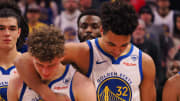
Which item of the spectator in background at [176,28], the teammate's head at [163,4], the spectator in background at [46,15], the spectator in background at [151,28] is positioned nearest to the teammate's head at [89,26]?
the spectator in background at [151,28]

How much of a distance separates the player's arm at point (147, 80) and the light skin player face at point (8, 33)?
4.95 feet

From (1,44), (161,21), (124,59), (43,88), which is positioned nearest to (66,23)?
(161,21)

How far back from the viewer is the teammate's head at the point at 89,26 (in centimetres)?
384

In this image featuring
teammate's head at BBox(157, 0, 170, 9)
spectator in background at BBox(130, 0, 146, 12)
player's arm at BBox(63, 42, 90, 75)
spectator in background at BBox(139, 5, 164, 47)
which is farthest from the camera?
spectator in background at BBox(130, 0, 146, 12)

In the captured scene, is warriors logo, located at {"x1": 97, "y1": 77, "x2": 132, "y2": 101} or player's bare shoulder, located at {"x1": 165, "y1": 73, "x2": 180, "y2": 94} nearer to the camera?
warriors logo, located at {"x1": 97, "y1": 77, "x2": 132, "y2": 101}

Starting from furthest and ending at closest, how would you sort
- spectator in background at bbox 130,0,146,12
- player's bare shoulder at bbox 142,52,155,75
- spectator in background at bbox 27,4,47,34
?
spectator in background at bbox 130,0,146,12
spectator in background at bbox 27,4,47,34
player's bare shoulder at bbox 142,52,155,75

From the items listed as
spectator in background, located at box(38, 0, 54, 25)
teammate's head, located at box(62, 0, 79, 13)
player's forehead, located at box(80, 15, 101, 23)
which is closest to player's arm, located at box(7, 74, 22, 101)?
player's forehead, located at box(80, 15, 101, 23)

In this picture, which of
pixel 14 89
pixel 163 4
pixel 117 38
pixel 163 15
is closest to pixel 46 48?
pixel 14 89

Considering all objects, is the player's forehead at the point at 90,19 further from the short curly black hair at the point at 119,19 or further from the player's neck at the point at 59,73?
the player's neck at the point at 59,73

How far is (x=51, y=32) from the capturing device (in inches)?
98.3

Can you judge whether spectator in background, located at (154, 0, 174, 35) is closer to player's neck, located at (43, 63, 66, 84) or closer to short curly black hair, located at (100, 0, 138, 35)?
short curly black hair, located at (100, 0, 138, 35)

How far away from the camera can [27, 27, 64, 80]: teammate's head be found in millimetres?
2439

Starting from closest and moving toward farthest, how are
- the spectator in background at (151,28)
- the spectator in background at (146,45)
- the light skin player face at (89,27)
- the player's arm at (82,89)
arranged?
the player's arm at (82,89) → the light skin player face at (89,27) → the spectator in background at (146,45) → the spectator in background at (151,28)

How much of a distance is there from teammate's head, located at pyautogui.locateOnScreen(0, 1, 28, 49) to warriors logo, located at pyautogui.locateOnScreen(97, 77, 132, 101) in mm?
1264
